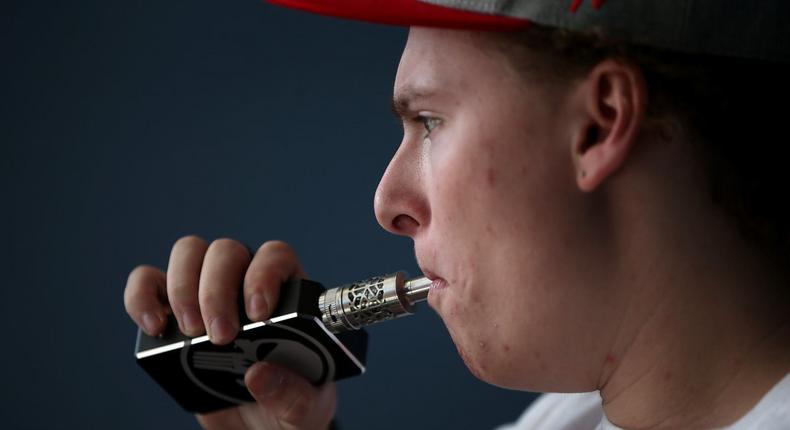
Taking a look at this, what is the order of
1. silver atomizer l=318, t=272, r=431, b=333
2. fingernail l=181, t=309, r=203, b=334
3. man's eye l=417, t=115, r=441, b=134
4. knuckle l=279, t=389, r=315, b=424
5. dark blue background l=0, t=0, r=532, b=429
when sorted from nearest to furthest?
man's eye l=417, t=115, r=441, b=134, silver atomizer l=318, t=272, r=431, b=333, fingernail l=181, t=309, r=203, b=334, knuckle l=279, t=389, r=315, b=424, dark blue background l=0, t=0, r=532, b=429

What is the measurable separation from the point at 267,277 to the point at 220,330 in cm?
8

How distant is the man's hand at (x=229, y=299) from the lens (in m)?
1.05

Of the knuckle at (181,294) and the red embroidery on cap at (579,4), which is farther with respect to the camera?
the knuckle at (181,294)

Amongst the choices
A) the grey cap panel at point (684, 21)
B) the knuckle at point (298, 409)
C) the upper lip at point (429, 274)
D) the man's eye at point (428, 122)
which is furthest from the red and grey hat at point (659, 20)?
the knuckle at point (298, 409)

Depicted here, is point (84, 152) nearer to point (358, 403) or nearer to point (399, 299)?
point (358, 403)

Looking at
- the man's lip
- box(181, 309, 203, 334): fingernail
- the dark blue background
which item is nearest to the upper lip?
the man's lip

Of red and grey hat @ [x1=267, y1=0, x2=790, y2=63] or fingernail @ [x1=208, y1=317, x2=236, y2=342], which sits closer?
red and grey hat @ [x1=267, y1=0, x2=790, y2=63]

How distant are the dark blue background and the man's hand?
0.75m

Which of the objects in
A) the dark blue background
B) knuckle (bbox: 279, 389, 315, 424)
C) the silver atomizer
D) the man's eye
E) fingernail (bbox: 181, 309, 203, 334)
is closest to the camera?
the man's eye

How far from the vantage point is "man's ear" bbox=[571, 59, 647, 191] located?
0.74 meters

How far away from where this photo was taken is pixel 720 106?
750 mm

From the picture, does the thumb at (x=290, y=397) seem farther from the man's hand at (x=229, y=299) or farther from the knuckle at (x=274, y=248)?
the knuckle at (x=274, y=248)

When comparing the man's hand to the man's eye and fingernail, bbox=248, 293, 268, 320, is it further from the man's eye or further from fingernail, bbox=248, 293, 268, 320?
the man's eye

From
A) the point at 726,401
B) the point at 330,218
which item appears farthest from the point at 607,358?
the point at 330,218
